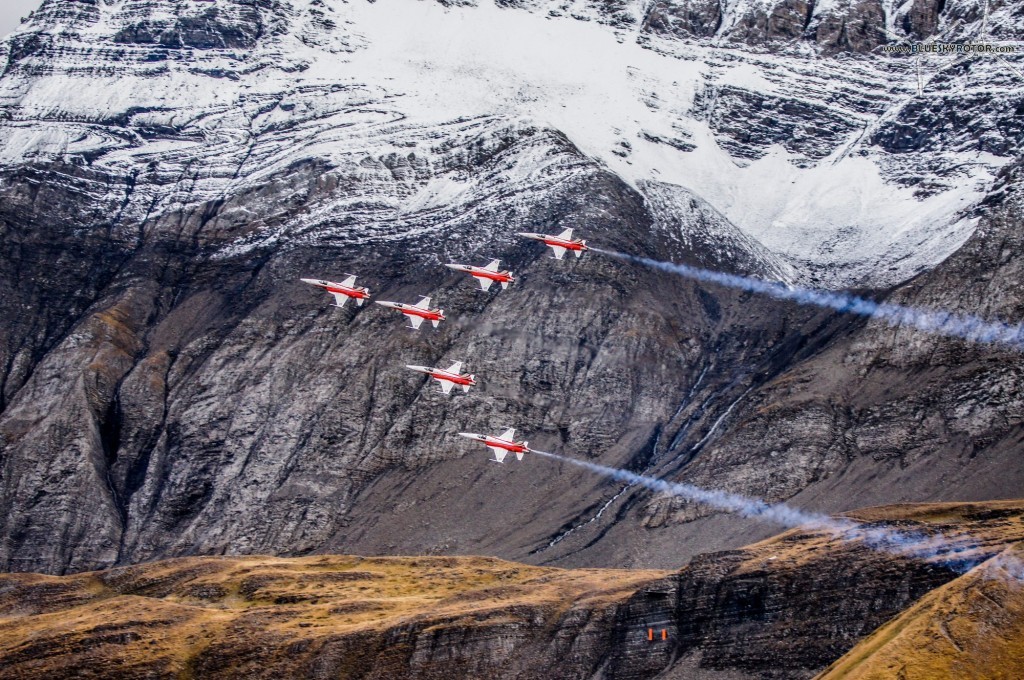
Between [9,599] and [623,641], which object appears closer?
[623,641]

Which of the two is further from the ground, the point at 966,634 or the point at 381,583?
the point at 966,634

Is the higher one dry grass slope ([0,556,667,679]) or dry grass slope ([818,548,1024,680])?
dry grass slope ([818,548,1024,680])

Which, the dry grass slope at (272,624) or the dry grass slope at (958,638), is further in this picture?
the dry grass slope at (272,624)

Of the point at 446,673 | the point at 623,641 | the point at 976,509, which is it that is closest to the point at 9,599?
the point at 446,673

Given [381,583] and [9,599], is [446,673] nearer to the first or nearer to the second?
[381,583]

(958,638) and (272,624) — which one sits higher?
(958,638)

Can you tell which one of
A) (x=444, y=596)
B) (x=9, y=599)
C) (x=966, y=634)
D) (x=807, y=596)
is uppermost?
(x=966, y=634)

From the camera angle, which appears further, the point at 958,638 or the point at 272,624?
the point at 272,624

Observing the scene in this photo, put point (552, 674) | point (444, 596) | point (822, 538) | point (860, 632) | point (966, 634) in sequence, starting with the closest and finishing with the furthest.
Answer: point (966, 634) < point (860, 632) < point (552, 674) < point (822, 538) < point (444, 596)

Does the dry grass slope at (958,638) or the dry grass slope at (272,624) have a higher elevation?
the dry grass slope at (958,638)

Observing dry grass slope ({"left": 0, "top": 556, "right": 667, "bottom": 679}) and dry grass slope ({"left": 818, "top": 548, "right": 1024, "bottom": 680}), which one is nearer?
dry grass slope ({"left": 818, "top": 548, "right": 1024, "bottom": 680})

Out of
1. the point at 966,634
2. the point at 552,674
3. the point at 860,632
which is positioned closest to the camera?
the point at 966,634
